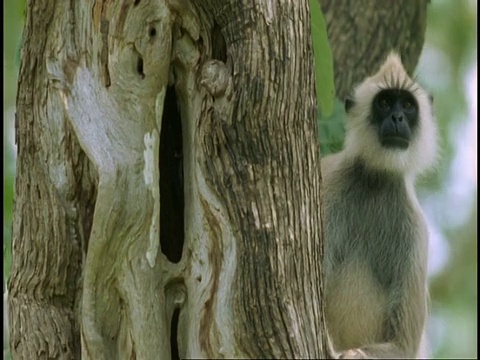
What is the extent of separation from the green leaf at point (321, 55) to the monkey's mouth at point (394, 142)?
0.52 meters

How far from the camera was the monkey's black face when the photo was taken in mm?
5176

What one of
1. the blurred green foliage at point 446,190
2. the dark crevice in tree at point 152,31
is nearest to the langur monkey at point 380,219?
the dark crevice in tree at point 152,31

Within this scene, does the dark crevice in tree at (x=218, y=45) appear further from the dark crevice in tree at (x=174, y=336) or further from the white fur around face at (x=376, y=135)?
the white fur around face at (x=376, y=135)

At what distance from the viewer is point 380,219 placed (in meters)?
5.05

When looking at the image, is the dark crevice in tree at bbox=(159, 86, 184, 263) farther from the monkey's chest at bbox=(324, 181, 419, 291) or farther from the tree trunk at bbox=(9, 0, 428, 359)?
the monkey's chest at bbox=(324, 181, 419, 291)

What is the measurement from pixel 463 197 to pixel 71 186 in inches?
274

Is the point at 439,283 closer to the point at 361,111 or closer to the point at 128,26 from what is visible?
the point at 361,111

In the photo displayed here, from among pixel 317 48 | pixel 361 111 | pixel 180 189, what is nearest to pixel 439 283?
pixel 361 111

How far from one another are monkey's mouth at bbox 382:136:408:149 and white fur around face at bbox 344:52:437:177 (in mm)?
23

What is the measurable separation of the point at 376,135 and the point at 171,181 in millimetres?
1696

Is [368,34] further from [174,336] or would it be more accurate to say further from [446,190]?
[174,336]

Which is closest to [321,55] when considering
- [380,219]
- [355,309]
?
[380,219]

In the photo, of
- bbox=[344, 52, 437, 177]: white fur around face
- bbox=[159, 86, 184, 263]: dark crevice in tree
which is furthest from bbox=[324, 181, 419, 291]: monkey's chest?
bbox=[159, 86, 184, 263]: dark crevice in tree

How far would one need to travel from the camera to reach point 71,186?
370 cm
